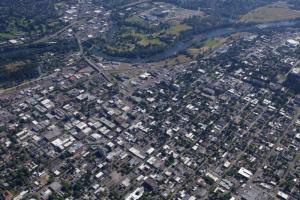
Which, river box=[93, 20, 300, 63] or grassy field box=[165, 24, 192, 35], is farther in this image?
grassy field box=[165, 24, 192, 35]

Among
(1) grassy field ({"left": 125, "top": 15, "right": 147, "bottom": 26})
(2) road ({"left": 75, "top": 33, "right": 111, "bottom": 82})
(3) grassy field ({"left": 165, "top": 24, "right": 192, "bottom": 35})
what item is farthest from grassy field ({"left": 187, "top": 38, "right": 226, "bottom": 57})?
(2) road ({"left": 75, "top": 33, "right": 111, "bottom": 82})

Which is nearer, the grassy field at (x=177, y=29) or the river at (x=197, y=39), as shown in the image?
the river at (x=197, y=39)

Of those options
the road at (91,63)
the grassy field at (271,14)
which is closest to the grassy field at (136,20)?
the road at (91,63)

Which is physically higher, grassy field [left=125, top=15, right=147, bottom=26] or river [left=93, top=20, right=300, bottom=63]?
grassy field [left=125, top=15, right=147, bottom=26]

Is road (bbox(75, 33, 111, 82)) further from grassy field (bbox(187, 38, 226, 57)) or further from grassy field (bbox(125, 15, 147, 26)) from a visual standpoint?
grassy field (bbox(187, 38, 226, 57))

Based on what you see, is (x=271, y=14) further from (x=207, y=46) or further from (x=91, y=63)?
(x=91, y=63)

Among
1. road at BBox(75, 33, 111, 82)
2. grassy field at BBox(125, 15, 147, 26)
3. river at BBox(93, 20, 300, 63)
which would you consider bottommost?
river at BBox(93, 20, 300, 63)

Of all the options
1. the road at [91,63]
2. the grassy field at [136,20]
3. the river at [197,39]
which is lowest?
the river at [197,39]

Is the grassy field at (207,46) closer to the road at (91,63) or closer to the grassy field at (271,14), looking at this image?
the grassy field at (271,14)

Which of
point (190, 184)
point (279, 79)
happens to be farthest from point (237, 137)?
point (279, 79)
